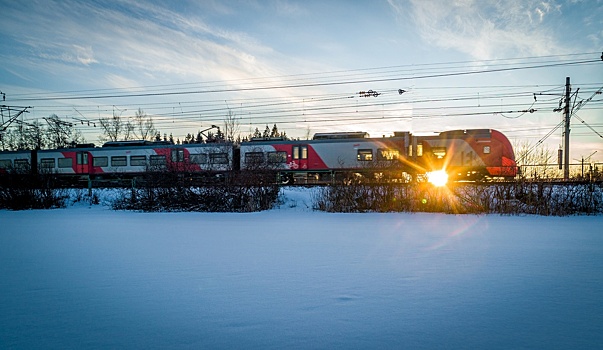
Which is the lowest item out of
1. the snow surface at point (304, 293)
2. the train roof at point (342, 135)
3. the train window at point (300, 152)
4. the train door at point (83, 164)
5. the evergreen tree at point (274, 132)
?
the snow surface at point (304, 293)

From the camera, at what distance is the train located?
754 inches

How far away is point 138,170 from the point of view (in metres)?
22.6

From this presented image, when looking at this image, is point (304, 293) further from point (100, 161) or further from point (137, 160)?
point (100, 161)

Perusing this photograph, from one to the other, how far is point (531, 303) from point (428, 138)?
18780mm

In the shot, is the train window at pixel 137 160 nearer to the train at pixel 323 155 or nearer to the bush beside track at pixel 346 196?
the train at pixel 323 155

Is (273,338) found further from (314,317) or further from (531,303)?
(531,303)

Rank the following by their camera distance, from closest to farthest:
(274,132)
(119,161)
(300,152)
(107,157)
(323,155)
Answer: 1. (323,155)
2. (300,152)
3. (119,161)
4. (107,157)
5. (274,132)

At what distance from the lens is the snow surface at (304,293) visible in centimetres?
223

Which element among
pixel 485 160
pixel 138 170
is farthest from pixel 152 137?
pixel 485 160

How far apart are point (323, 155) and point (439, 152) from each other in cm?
779

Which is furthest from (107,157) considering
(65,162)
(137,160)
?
(65,162)

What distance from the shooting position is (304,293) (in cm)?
303

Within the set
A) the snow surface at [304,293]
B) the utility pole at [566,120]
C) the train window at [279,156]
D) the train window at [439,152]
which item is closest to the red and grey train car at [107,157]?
the train window at [279,156]

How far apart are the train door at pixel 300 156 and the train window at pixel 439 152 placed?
8.63 m
